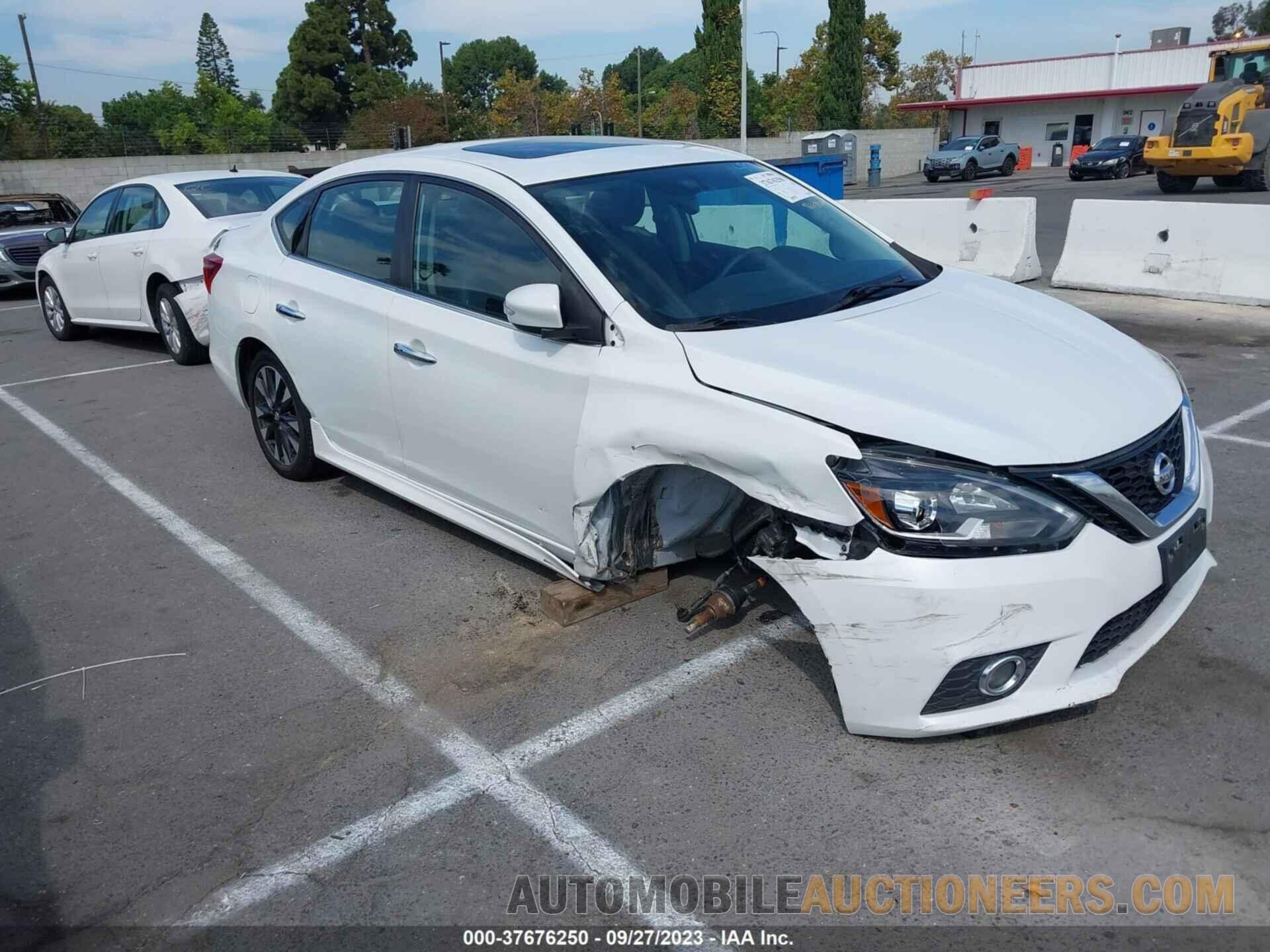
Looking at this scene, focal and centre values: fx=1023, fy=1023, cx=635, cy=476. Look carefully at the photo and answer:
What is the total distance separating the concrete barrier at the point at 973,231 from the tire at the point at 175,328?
Result: 22.7 ft

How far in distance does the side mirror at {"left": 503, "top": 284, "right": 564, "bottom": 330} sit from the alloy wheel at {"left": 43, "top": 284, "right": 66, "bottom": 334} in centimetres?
920

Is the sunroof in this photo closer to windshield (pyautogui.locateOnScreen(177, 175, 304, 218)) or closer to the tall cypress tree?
windshield (pyautogui.locateOnScreen(177, 175, 304, 218))

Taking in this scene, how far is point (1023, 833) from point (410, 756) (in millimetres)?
1860

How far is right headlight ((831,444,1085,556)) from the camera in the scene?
280 centimetres

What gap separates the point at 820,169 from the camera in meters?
15.4

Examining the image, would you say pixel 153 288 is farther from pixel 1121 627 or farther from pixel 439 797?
pixel 1121 627

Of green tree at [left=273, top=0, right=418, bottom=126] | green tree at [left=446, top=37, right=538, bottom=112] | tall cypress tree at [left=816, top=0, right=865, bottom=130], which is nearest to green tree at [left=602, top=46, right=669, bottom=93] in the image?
green tree at [left=446, top=37, right=538, bottom=112]

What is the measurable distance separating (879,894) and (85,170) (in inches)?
1379

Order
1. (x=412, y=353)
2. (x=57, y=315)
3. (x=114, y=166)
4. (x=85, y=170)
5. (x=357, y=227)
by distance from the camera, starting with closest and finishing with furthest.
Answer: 1. (x=412, y=353)
2. (x=357, y=227)
3. (x=57, y=315)
4. (x=85, y=170)
5. (x=114, y=166)

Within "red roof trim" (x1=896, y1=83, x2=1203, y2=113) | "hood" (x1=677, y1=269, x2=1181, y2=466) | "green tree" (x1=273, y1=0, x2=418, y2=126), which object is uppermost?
"green tree" (x1=273, y1=0, x2=418, y2=126)

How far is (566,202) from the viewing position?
3961mm

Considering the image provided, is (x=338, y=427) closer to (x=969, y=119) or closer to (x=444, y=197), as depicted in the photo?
(x=444, y=197)

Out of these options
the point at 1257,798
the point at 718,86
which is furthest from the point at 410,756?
the point at 718,86

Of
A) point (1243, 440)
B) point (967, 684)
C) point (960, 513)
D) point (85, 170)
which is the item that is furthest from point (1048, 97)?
point (967, 684)
